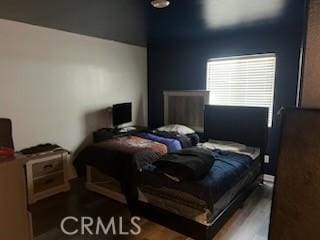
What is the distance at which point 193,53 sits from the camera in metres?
4.31

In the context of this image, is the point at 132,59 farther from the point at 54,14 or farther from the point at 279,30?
the point at 279,30

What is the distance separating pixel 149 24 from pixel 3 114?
214 centimetres

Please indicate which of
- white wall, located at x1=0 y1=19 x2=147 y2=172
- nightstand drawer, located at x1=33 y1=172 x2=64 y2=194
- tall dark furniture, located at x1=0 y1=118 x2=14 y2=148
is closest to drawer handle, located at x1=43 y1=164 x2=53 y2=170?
nightstand drawer, located at x1=33 y1=172 x2=64 y2=194

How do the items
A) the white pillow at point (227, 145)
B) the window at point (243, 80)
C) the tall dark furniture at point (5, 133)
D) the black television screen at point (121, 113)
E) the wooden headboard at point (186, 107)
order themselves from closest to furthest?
1. the tall dark furniture at point (5, 133)
2. the white pillow at point (227, 145)
3. the window at point (243, 80)
4. the black television screen at point (121, 113)
5. the wooden headboard at point (186, 107)

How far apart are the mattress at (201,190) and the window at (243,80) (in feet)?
4.35

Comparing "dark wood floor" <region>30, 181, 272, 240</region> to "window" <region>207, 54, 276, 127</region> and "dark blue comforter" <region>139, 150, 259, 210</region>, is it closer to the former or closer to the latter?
A: "dark blue comforter" <region>139, 150, 259, 210</region>

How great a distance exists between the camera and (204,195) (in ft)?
6.98

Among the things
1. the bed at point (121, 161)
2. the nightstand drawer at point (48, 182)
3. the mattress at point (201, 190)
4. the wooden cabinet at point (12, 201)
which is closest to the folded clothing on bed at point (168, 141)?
the bed at point (121, 161)

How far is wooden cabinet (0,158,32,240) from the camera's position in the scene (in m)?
0.98

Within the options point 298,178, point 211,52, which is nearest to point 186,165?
point 298,178

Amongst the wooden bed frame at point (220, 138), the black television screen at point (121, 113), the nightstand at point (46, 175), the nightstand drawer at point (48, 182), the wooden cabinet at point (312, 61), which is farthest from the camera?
the black television screen at point (121, 113)

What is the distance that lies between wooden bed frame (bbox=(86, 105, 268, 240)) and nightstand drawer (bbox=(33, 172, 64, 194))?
1.20 ft

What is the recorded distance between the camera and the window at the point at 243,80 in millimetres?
3600

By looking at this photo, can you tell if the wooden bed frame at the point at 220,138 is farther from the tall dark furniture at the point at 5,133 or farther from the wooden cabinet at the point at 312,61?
the wooden cabinet at the point at 312,61
